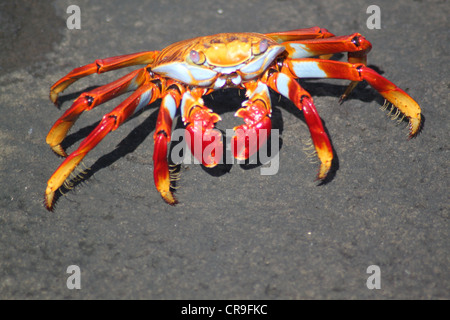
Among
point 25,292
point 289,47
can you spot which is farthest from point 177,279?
point 289,47

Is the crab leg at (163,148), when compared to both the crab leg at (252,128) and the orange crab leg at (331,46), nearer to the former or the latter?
the crab leg at (252,128)

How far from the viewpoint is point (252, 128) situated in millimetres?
3410

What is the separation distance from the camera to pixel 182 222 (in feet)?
11.4

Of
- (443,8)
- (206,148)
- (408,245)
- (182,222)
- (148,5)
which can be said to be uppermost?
(148,5)

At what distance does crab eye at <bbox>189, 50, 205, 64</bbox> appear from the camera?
Answer: 3396mm

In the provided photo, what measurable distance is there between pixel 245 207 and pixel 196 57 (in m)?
1.11

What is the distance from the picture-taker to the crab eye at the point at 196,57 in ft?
11.1

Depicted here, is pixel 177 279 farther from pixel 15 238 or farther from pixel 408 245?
pixel 408 245

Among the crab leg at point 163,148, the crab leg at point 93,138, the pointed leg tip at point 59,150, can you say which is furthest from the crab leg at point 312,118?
the pointed leg tip at point 59,150

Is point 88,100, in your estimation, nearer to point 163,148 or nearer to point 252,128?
point 163,148

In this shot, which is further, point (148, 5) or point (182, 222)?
point (148, 5)

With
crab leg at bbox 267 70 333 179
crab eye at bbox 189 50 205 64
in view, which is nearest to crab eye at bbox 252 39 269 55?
crab leg at bbox 267 70 333 179
